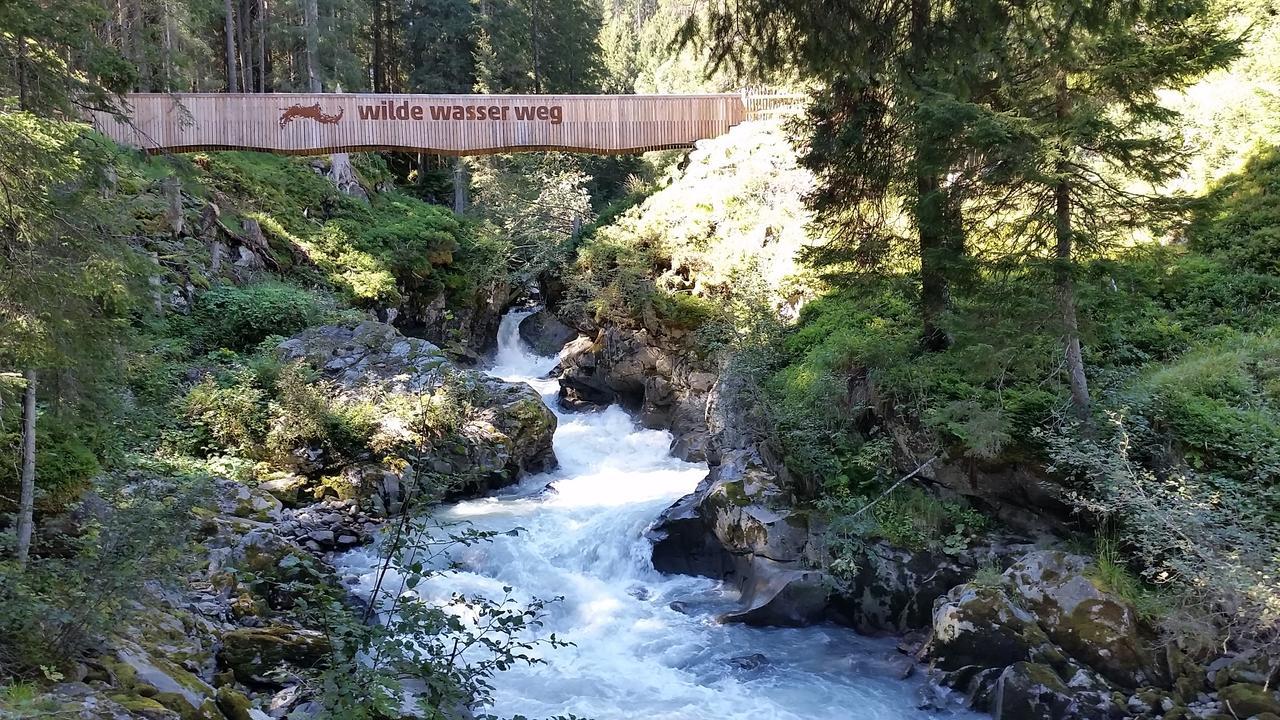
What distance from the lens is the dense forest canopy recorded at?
207 inches

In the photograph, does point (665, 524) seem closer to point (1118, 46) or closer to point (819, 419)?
point (819, 419)

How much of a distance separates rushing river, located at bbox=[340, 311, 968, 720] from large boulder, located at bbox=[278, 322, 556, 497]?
0.74 meters

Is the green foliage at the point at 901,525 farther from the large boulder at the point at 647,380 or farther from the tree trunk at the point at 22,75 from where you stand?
the tree trunk at the point at 22,75

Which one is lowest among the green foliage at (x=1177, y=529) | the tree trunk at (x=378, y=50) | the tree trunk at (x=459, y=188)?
the green foliage at (x=1177, y=529)

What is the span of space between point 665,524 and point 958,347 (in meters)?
4.89

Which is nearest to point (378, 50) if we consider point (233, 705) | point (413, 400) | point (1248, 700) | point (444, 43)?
point (444, 43)

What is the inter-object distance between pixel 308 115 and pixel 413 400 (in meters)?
8.66

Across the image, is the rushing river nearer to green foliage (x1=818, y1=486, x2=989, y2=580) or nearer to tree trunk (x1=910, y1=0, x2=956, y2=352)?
green foliage (x1=818, y1=486, x2=989, y2=580)

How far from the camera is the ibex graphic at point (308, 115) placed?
58.2 feet

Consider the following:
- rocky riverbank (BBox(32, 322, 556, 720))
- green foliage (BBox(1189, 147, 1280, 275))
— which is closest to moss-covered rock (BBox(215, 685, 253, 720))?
rocky riverbank (BBox(32, 322, 556, 720))

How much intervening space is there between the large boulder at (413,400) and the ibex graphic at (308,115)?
5426 mm

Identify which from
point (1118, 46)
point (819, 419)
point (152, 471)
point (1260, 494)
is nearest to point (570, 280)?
point (819, 419)

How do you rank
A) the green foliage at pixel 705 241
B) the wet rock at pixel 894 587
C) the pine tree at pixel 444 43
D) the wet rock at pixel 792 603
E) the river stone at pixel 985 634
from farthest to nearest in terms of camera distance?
the pine tree at pixel 444 43 < the green foliage at pixel 705 241 < the wet rock at pixel 792 603 < the wet rock at pixel 894 587 < the river stone at pixel 985 634

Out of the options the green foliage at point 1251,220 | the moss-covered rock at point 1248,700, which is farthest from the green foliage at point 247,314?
the moss-covered rock at point 1248,700
